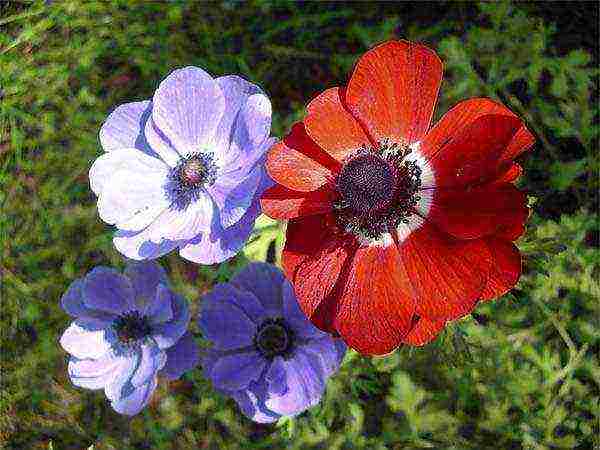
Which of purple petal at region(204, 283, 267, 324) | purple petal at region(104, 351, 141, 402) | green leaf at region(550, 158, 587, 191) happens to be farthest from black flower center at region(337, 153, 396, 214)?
green leaf at region(550, 158, 587, 191)

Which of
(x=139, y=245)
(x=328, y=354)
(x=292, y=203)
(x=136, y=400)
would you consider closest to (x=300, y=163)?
(x=292, y=203)

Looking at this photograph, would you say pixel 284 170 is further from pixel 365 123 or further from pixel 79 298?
pixel 79 298

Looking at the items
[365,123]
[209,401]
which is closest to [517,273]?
[365,123]

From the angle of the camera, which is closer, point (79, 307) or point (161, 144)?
point (161, 144)

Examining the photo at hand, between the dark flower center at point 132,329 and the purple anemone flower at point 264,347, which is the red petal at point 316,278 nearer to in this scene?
the purple anemone flower at point 264,347

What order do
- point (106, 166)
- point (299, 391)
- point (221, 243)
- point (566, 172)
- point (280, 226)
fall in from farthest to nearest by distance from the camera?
point (566, 172) < point (280, 226) < point (299, 391) < point (106, 166) < point (221, 243)

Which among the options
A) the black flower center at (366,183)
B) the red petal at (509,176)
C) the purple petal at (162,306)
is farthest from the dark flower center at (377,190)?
the purple petal at (162,306)

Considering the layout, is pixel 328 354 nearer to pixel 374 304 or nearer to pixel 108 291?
pixel 374 304

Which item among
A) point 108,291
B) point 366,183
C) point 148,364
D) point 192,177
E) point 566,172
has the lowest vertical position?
point 566,172

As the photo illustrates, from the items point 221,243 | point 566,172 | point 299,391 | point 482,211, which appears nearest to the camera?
point 482,211

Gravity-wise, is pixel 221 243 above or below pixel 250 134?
below
